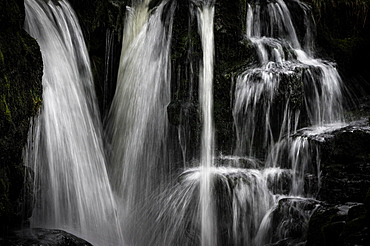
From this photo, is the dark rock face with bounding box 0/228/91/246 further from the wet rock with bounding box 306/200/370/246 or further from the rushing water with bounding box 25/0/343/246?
the wet rock with bounding box 306/200/370/246

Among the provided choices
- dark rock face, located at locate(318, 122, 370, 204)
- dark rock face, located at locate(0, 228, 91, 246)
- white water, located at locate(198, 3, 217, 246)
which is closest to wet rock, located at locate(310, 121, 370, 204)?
dark rock face, located at locate(318, 122, 370, 204)

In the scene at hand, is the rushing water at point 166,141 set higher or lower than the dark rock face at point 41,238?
higher

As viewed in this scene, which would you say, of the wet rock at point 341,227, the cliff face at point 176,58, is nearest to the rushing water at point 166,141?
the cliff face at point 176,58

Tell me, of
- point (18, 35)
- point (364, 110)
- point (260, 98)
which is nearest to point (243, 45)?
point (260, 98)

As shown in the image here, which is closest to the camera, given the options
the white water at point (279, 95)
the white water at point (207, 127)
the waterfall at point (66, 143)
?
the waterfall at point (66, 143)

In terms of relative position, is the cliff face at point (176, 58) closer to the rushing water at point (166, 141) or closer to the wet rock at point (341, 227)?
the rushing water at point (166, 141)

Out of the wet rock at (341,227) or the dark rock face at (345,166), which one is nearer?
the wet rock at (341,227)

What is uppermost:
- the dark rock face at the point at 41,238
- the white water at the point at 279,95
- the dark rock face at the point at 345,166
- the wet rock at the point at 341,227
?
the white water at the point at 279,95

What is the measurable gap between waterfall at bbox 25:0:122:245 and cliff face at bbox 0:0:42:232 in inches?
33.2

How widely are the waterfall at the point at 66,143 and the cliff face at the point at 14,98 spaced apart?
84cm

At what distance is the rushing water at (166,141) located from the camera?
6.93 metres

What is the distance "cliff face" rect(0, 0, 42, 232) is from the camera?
5.17m

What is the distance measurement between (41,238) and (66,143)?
7.88 ft

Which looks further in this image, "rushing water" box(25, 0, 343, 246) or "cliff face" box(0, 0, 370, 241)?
"rushing water" box(25, 0, 343, 246)
